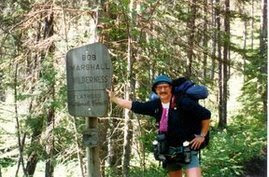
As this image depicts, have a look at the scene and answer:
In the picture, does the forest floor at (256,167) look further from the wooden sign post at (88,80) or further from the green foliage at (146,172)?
the wooden sign post at (88,80)

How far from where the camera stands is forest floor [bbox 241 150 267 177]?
11170 mm

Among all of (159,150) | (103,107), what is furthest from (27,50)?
(159,150)

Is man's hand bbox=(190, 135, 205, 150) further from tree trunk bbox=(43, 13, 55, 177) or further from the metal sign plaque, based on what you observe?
tree trunk bbox=(43, 13, 55, 177)

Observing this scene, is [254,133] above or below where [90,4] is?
below

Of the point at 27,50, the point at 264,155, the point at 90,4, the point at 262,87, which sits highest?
the point at 90,4

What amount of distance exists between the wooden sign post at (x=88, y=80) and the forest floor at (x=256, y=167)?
6.63 meters

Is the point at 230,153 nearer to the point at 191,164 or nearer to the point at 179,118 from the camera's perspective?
the point at 191,164

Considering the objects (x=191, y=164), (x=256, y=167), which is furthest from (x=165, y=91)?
(x=256, y=167)

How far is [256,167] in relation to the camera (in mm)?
11625

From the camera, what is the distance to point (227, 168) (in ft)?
32.4

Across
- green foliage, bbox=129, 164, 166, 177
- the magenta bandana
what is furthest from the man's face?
green foliage, bbox=129, 164, 166, 177

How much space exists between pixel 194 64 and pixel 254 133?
5.23 meters

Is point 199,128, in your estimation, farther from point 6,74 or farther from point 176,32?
point 6,74

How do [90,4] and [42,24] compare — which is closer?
[90,4]
